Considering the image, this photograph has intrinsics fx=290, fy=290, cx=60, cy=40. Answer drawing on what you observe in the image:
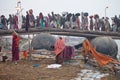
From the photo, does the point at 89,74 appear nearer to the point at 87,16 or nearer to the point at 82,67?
the point at 82,67

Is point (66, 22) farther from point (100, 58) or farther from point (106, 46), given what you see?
point (100, 58)

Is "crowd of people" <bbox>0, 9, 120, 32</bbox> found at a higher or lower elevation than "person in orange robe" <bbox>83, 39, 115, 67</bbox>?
higher

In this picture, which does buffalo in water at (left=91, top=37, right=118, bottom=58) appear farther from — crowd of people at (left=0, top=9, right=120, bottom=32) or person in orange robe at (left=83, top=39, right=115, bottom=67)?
person in orange robe at (left=83, top=39, right=115, bottom=67)

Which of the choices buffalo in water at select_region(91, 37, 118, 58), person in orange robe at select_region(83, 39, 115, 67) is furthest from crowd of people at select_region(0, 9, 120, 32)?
person in orange robe at select_region(83, 39, 115, 67)

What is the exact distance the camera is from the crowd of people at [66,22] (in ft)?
85.9

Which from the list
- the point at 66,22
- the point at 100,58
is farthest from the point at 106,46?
the point at 100,58

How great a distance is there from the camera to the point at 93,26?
90.6 feet

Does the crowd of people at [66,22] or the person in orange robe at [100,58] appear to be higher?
the crowd of people at [66,22]

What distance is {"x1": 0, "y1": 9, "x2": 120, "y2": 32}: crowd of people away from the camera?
2617 cm

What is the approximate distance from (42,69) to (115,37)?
13.1m

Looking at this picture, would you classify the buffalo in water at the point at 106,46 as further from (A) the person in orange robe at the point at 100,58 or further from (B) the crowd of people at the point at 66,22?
(A) the person in orange robe at the point at 100,58

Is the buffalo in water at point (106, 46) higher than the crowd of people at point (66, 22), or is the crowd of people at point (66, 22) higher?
the crowd of people at point (66, 22)

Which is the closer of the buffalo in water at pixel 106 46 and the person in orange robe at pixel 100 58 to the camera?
the person in orange robe at pixel 100 58

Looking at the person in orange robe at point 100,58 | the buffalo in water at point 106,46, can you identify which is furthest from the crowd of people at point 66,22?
the person in orange robe at point 100,58
